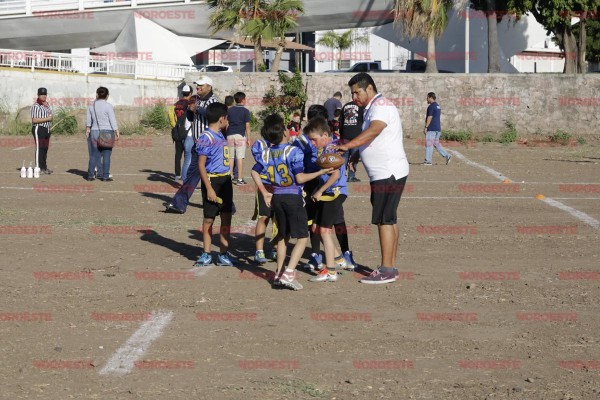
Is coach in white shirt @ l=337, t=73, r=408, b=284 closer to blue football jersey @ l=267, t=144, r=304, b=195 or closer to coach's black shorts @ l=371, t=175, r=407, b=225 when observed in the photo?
coach's black shorts @ l=371, t=175, r=407, b=225

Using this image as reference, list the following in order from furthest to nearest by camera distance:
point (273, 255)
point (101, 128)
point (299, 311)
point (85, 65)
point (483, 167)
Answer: point (85, 65)
point (483, 167)
point (101, 128)
point (273, 255)
point (299, 311)

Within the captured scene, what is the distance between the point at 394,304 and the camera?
9.30m

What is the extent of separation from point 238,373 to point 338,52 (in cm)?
5898

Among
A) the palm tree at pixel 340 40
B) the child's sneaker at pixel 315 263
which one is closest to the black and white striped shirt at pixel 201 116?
the child's sneaker at pixel 315 263

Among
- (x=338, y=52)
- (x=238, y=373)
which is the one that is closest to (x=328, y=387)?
(x=238, y=373)

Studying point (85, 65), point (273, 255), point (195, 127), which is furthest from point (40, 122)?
point (85, 65)

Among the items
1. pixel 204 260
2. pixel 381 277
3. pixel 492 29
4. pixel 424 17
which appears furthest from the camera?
pixel 492 29

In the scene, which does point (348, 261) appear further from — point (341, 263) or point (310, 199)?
point (310, 199)

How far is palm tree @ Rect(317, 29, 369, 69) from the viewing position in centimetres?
6250

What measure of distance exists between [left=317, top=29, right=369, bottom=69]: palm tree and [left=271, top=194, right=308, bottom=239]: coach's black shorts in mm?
53121

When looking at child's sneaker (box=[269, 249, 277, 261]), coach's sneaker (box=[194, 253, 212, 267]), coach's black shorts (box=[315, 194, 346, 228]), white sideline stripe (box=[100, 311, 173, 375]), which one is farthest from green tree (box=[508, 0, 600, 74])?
white sideline stripe (box=[100, 311, 173, 375])

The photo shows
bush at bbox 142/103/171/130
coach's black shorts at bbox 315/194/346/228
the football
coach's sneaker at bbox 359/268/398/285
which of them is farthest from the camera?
bush at bbox 142/103/171/130

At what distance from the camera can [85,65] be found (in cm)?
3578

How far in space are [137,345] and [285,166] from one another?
9.27 feet
